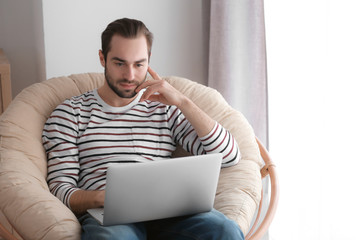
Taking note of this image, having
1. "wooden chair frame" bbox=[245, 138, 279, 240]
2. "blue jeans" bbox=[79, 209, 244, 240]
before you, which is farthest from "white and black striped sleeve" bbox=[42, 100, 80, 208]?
"wooden chair frame" bbox=[245, 138, 279, 240]

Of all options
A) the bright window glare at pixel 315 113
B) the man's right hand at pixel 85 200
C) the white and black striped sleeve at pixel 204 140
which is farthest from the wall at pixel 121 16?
the man's right hand at pixel 85 200

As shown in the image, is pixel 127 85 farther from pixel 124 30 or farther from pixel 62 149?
pixel 62 149

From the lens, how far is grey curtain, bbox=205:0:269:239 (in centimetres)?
253

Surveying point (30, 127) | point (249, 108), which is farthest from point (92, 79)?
point (249, 108)

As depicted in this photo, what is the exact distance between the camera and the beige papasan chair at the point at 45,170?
5.10ft

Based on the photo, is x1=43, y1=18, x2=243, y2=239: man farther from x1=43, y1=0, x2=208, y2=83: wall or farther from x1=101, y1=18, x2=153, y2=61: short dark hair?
x1=43, y1=0, x2=208, y2=83: wall

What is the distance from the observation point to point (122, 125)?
1.91 meters

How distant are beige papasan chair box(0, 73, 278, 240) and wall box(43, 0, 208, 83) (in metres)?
0.36

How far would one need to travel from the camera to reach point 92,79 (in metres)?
2.22

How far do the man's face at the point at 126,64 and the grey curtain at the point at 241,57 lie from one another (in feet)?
2.60

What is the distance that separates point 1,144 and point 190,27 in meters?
1.32

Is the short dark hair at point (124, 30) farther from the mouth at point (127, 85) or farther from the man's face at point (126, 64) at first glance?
the mouth at point (127, 85)

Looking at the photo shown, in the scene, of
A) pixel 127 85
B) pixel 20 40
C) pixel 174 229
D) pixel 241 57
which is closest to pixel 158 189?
pixel 174 229

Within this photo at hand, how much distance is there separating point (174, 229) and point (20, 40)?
172 centimetres
